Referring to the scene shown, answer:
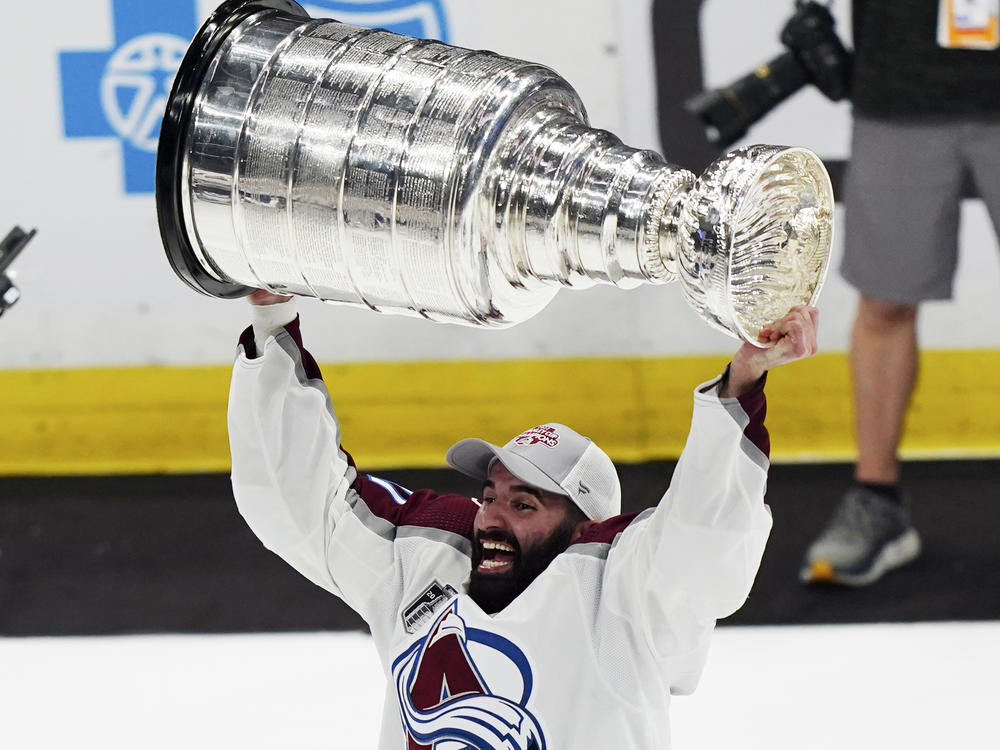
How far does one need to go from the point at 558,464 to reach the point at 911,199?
2.13 m

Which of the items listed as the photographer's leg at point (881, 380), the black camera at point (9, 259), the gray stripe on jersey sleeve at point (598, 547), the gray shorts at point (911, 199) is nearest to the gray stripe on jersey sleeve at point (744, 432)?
the gray stripe on jersey sleeve at point (598, 547)

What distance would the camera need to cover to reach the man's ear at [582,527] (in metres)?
1.91

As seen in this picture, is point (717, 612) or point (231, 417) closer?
point (717, 612)

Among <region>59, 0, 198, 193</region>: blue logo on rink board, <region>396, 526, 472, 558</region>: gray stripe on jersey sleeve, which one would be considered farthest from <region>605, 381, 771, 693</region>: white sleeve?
<region>59, 0, 198, 193</region>: blue logo on rink board

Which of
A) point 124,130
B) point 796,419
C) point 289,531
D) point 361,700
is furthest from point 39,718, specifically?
point 796,419

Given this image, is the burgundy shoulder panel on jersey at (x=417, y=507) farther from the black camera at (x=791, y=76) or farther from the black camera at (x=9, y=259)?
the black camera at (x=791, y=76)

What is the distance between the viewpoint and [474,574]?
1902mm

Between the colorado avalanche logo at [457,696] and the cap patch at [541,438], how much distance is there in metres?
0.24

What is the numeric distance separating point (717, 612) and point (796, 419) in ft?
8.15

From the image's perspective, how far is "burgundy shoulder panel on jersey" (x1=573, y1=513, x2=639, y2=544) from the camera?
73.1 inches

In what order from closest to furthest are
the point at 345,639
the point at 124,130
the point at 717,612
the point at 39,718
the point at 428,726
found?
1. the point at 717,612
2. the point at 428,726
3. the point at 39,718
4. the point at 345,639
5. the point at 124,130

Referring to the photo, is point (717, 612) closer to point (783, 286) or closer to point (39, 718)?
point (783, 286)

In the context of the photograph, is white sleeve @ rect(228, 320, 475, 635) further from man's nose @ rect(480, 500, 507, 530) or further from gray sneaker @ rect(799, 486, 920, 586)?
gray sneaker @ rect(799, 486, 920, 586)

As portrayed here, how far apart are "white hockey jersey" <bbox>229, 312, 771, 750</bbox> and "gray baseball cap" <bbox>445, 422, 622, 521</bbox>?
64 mm
